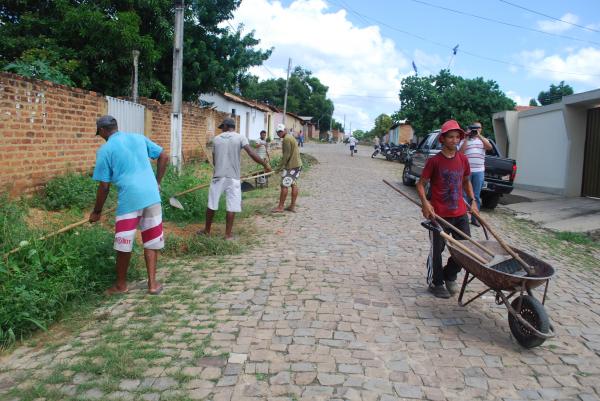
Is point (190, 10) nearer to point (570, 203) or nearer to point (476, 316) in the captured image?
point (570, 203)

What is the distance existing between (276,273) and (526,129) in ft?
41.1

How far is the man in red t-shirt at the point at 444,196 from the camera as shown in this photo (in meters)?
4.67

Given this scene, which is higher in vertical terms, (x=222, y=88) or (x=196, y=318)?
(x=222, y=88)

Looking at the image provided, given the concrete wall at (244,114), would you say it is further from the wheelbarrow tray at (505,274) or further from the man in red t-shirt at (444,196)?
the wheelbarrow tray at (505,274)

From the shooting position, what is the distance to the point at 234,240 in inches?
264

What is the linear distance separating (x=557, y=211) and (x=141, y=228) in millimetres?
9125

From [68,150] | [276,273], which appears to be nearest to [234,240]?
[276,273]

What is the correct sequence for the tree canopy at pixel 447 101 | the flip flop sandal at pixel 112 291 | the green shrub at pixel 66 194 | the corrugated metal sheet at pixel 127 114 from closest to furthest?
the flip flop sandal at pixel 112 291 → the green shrub at pixel 66 194 → the corrugated metal sheet at pixel 127 114 → the tree canopy at pixel 447 101

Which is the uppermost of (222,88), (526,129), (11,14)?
(11,14)

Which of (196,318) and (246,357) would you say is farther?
(196,318)

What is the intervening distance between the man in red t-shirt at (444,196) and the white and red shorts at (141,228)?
100 inches

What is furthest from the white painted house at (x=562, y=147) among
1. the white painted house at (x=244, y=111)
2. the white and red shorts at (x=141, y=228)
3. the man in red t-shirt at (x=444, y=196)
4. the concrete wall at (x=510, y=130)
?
the white painted house at (x=244, y=111)

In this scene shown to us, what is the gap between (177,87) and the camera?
10.9 meters

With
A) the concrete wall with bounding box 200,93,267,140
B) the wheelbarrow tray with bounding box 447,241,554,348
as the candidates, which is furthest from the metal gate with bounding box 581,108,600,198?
the concrete wall with bounding box 200,93,267,140
